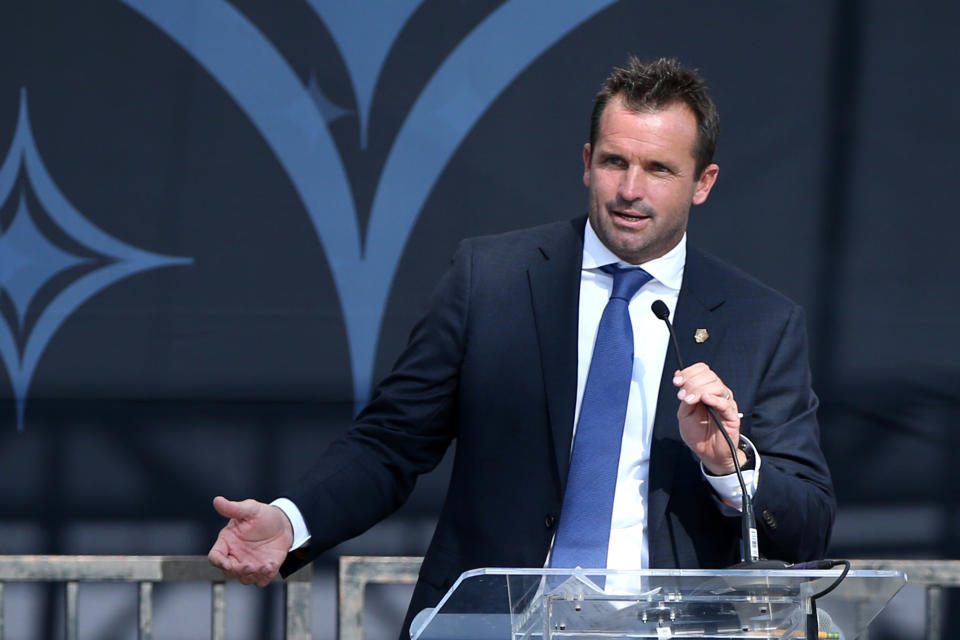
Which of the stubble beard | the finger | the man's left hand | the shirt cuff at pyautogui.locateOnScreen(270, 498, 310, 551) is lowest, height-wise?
the finger

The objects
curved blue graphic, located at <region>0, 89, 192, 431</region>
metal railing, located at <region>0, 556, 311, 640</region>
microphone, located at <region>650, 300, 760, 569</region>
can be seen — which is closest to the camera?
microphone, located at <region>650, 300, 760, 569</region>

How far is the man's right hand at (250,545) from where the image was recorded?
2172 millimetres

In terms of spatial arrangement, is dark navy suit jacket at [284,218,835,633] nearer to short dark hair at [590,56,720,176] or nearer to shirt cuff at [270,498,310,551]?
shirt cuff at [270,498,310,551]

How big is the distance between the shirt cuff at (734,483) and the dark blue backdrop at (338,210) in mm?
1636

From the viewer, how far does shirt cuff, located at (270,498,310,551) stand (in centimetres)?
230

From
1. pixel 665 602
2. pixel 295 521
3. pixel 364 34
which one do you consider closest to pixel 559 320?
pixel 295 521

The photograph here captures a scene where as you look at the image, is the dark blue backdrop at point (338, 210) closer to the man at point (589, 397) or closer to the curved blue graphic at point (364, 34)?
the curved blue graphic at point (364, 34)

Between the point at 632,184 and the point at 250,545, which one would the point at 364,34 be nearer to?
the point at 632,184

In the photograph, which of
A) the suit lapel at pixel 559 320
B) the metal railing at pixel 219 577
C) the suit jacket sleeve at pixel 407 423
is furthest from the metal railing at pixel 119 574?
the suit lapel at pixel 559 320

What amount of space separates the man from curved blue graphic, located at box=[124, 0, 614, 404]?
1.17 m

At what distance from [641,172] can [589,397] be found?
405 mm

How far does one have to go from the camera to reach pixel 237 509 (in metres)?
2.16

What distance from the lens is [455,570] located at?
2443mm

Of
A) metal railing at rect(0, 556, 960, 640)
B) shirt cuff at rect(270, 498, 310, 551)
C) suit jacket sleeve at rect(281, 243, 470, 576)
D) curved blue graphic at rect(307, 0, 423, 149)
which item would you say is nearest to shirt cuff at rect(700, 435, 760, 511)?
suit jacket sleeve at rect(281, 243, 470, 576)
